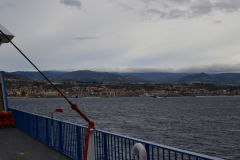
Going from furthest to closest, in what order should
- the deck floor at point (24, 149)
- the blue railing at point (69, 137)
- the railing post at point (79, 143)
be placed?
1. the deck floor at point (24, 149)
2. the railing post at point (79, 143)
3. the blue railing at point (69, 137)

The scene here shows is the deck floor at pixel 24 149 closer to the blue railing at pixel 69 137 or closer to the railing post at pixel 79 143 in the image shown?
the blue railing at pixel 69 137

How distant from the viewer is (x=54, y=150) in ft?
29.3

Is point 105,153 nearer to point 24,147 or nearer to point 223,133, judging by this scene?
point 24,147

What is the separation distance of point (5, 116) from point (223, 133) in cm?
3713

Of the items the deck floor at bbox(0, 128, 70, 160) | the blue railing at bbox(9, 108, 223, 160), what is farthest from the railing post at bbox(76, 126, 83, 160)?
the deck floor at bbox(0, 128, 70, 160)

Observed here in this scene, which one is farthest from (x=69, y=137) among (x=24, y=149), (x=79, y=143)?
(x=24, y=149)

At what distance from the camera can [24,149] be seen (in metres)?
8.99

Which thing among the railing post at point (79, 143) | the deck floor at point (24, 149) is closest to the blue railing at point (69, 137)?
the railing post at point (79, 143)

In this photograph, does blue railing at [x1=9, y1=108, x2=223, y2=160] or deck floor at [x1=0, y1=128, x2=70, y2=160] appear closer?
blue railing at [x1=9, y1=108, x2=223, y2=160]

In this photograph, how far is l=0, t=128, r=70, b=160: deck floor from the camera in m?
7.99

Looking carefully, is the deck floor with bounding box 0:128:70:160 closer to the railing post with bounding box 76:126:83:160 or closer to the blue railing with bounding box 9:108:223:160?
the blue railing with bounding box 9:108:223:160

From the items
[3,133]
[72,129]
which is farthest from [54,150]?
[3,133]

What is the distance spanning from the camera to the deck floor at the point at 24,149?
799 centimetres

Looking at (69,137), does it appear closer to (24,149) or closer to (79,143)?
(79,143)
